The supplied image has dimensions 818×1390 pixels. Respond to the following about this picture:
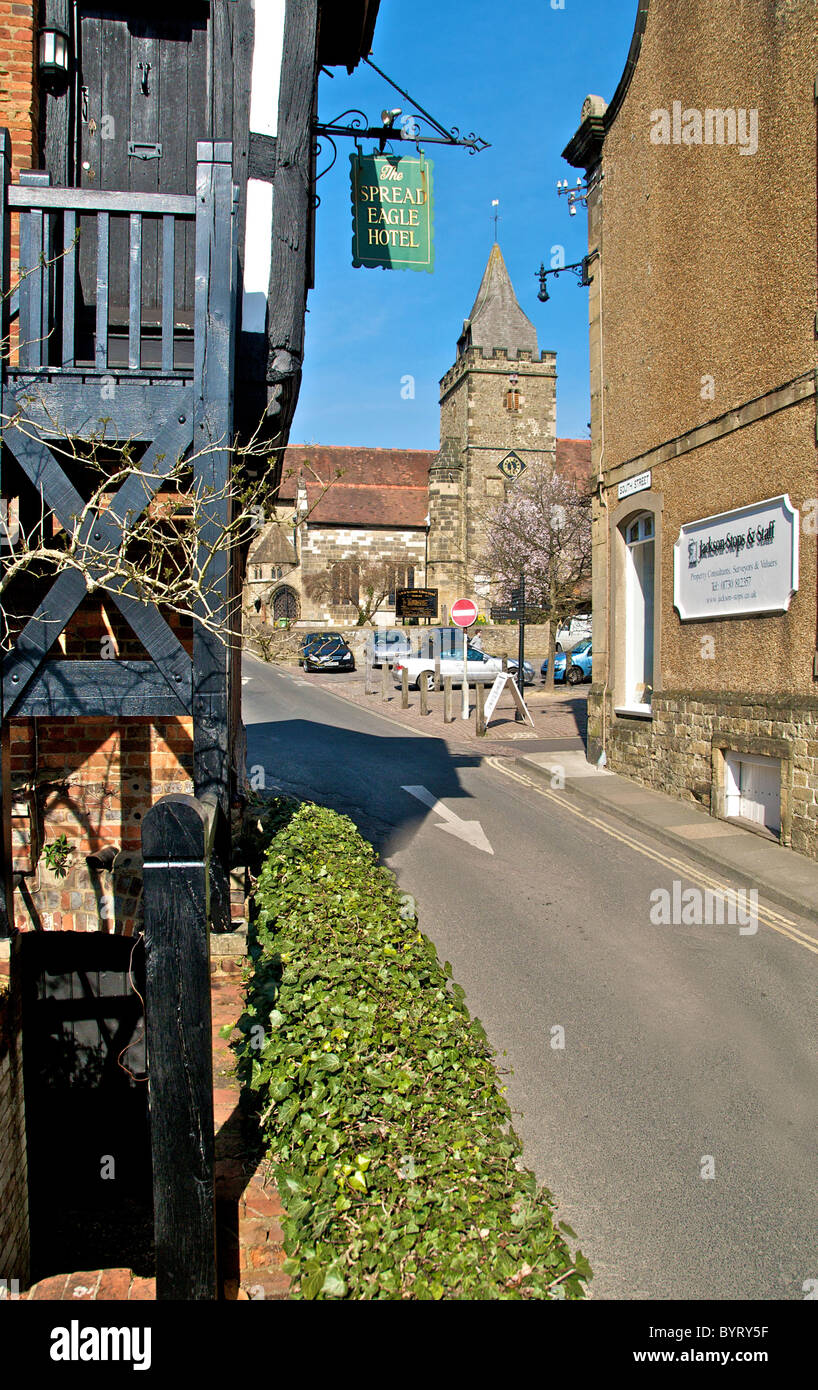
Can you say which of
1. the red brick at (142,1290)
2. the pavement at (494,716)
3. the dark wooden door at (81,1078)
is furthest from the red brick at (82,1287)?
the pavement at (494,716)

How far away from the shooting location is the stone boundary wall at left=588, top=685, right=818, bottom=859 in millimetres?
9188

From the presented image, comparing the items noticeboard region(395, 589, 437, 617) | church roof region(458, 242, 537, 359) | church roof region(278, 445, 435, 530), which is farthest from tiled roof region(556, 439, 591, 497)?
noticeboard region(395, 589, 437, 617)

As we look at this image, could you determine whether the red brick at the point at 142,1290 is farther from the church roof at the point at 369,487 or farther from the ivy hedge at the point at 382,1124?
the church roof at the point at 369,487

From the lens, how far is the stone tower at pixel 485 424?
163ft

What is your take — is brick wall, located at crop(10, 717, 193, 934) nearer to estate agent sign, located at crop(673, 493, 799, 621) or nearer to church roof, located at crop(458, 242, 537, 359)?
estate agent sign, located at crop(673, 493, 799, 621)

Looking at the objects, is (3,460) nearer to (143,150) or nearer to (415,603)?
(143,150)

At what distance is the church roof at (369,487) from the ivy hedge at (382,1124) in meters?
45.3

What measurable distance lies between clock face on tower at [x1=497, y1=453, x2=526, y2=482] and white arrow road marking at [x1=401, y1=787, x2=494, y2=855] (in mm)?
41858

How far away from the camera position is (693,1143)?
4.57 m

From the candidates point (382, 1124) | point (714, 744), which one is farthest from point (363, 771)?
point (382, 1124)

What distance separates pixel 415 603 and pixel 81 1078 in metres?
21.7

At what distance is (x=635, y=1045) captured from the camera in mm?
5555

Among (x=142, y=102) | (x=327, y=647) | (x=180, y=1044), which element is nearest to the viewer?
(x=180, y=1044)

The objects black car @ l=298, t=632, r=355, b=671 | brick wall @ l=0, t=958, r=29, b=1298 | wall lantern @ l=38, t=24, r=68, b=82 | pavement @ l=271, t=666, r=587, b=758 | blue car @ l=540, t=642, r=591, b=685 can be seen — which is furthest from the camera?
black car @ l=298, t=632, r=355, b=671
